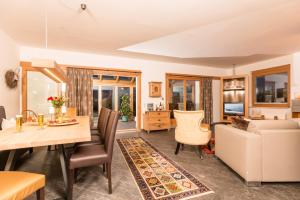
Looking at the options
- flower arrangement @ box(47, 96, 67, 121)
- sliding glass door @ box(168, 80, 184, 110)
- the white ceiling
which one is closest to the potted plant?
sliding glass door @ box(168, 80, 184, 110)

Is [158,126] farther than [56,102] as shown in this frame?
Yes

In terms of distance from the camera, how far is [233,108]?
20.6ft

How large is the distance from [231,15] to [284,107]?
4.18m

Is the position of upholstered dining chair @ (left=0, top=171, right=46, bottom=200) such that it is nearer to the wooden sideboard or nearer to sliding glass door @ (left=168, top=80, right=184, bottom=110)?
the wooden sideboard

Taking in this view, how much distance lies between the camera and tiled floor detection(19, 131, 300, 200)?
1.75 m

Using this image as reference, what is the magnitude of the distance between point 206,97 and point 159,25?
4.47 m

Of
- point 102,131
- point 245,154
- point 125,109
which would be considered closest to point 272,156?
point 245,154

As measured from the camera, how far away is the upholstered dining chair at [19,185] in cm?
102

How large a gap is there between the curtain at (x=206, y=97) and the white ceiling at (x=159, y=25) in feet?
6.61

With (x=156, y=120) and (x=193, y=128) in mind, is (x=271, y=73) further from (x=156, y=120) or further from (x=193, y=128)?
(x=193, y=128)

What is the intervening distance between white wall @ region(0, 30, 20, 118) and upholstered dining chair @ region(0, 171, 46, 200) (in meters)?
2.86

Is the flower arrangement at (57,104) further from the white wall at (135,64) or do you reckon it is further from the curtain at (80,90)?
the white wall at (135,64)

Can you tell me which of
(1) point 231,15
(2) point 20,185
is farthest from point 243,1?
(2) point 20,185

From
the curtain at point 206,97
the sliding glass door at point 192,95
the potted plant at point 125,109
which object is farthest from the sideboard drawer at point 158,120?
the potted plant at point 125,109
